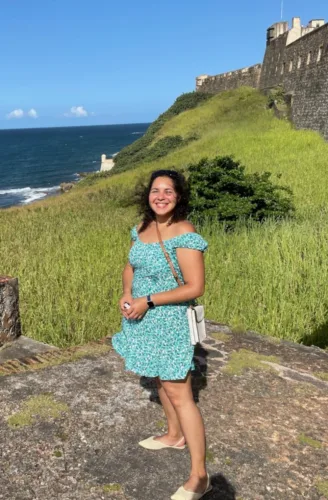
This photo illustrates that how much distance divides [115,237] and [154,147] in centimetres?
2107

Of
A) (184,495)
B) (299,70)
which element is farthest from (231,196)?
(299,70)

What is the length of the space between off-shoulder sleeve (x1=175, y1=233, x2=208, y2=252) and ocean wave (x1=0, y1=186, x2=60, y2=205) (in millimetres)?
37379

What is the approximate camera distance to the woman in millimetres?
2279

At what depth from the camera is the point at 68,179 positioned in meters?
51.0

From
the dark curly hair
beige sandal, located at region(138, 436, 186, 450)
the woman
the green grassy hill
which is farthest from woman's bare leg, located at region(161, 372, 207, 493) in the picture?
the green grassy hill

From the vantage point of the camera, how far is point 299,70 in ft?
81.8

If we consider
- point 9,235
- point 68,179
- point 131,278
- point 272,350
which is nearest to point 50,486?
point 131,278

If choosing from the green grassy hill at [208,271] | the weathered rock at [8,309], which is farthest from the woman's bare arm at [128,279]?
the weathered rock at [8,309]

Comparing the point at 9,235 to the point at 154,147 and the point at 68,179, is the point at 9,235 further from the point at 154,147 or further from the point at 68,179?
the point at 68,179

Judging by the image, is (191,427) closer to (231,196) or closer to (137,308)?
(137,308)

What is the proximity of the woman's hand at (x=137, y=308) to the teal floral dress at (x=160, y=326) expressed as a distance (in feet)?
0.18

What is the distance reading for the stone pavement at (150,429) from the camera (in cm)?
228

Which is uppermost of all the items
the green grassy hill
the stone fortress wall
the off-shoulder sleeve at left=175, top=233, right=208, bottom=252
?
the stone fortress wall

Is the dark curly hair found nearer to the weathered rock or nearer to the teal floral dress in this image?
the teal floral dress
